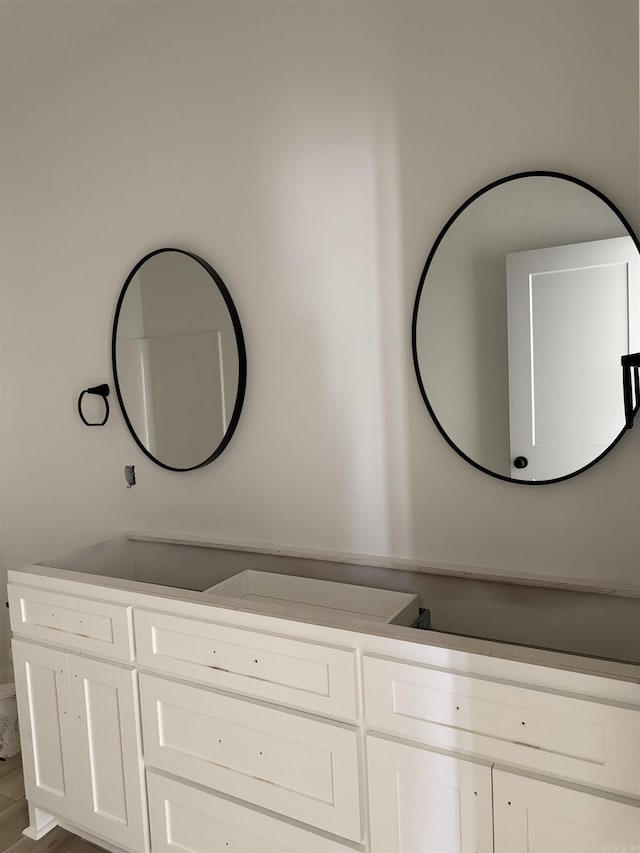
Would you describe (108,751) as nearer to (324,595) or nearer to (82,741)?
(82,741)

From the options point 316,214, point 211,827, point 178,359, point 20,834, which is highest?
point 316,214

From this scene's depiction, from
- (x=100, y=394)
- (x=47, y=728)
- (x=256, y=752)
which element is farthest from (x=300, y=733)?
(x=100, y=394)

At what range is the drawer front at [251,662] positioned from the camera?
1.42 meters

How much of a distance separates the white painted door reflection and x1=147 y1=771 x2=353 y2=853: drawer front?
98 centimetres

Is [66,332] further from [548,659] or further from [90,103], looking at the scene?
[548,659]

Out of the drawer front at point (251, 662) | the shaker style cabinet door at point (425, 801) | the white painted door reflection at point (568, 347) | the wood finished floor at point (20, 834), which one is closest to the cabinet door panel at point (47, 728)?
the wood finished floor at point (20, 834)

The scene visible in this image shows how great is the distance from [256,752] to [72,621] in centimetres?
67

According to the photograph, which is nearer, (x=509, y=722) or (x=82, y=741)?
(x=509, y=722)

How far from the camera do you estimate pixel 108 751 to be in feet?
6.00

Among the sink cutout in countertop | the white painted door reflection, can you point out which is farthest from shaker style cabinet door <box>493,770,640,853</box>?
the white painted door reflection

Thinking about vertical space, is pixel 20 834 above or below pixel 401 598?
below

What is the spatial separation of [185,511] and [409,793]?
1229 mm

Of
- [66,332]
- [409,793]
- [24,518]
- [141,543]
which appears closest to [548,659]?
[409,793]

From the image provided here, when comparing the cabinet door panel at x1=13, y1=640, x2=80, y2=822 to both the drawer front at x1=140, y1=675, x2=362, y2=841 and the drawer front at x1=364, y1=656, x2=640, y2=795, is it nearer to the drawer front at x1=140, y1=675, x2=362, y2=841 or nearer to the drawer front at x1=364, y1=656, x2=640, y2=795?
the drawer front at x1=140, y1=675, x2=362, y2=841
